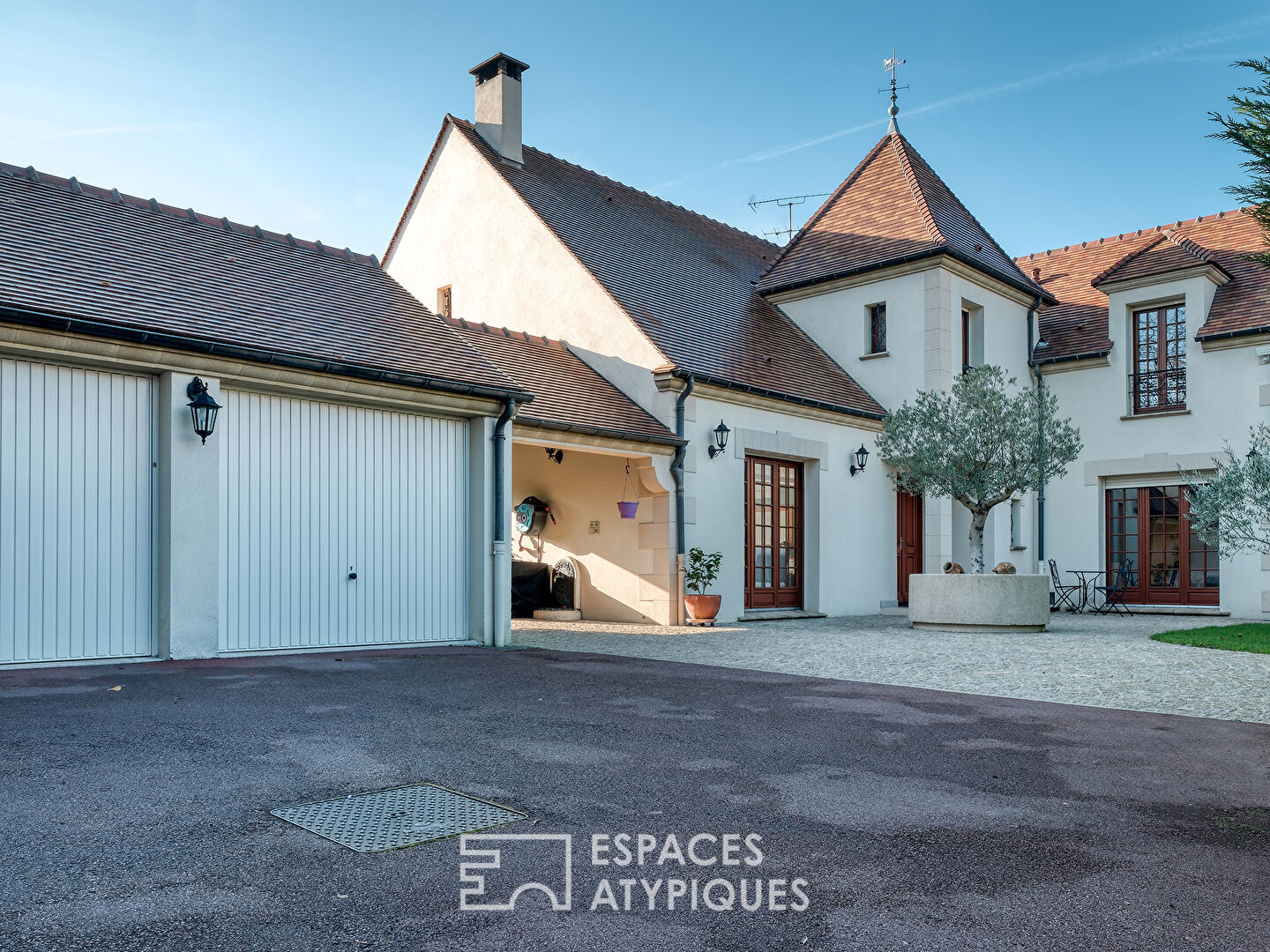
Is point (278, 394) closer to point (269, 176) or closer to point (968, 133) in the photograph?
point (269, 176)

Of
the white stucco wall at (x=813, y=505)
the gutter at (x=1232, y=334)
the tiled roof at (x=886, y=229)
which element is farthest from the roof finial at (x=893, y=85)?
the white stucco wall at (x=813, y=505)

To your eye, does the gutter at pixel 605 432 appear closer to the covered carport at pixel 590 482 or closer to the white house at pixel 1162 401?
the covered carport at pixel 590 482

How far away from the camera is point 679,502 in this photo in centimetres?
1349

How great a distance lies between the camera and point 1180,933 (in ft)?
8.86

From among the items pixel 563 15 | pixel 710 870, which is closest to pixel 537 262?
pixel 563 15

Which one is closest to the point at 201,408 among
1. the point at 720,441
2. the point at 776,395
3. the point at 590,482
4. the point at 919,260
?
the point at 590,482

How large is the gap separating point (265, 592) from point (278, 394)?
1813 mm

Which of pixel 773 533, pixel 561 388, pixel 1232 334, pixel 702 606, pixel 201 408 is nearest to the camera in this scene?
pixel 201 408

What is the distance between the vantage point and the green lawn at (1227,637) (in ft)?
33.7

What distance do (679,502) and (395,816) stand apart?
9.97 m

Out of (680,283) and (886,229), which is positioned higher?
(886,229)

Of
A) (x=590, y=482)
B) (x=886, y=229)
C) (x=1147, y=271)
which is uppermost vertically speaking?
(x=886, y=229)

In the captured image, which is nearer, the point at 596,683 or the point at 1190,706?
the point at 1190,706

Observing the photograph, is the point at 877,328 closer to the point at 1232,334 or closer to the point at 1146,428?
the point at 1146,428
